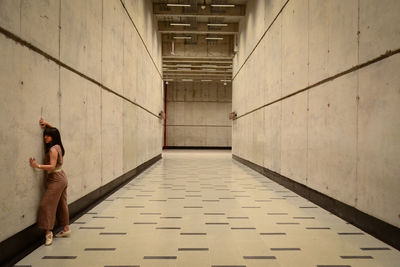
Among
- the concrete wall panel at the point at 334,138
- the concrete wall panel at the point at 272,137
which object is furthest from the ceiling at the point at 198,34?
the concrete wall panel at the point at 334,138

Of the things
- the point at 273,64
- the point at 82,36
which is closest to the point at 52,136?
the point at 82,36

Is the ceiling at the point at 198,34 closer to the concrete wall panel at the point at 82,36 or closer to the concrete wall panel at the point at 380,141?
the concrete wall panel at the point at 82,36

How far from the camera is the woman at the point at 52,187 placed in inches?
129

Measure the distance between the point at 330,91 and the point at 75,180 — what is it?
3939mm

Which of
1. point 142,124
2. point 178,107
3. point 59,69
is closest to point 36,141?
point 59,69

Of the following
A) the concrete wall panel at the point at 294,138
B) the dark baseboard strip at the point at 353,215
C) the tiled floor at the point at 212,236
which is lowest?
the tiled floor at the point at 212,236

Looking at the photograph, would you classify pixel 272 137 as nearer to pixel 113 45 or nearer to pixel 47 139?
pixel 113 45

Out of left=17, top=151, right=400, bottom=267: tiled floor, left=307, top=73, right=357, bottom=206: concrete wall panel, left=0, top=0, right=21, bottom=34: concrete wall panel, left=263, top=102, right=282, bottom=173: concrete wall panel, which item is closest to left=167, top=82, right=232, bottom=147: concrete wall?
left=263, top=102, right=282, bottom=173: concrete wall panel

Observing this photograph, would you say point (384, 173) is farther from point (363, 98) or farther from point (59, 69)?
point (59, 69)

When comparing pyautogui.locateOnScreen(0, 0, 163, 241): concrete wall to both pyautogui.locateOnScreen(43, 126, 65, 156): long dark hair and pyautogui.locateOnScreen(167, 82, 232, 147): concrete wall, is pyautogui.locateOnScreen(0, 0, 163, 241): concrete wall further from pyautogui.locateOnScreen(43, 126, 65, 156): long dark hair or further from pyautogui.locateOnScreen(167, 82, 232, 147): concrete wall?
pyautogui.locateOnScreen(167, 82, 232, 147): concrete wall

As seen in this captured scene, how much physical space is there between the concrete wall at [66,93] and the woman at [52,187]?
0.09 meters

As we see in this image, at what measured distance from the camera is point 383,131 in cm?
338

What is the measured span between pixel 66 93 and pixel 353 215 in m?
4.05

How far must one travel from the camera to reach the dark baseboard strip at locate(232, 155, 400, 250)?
127 inches
